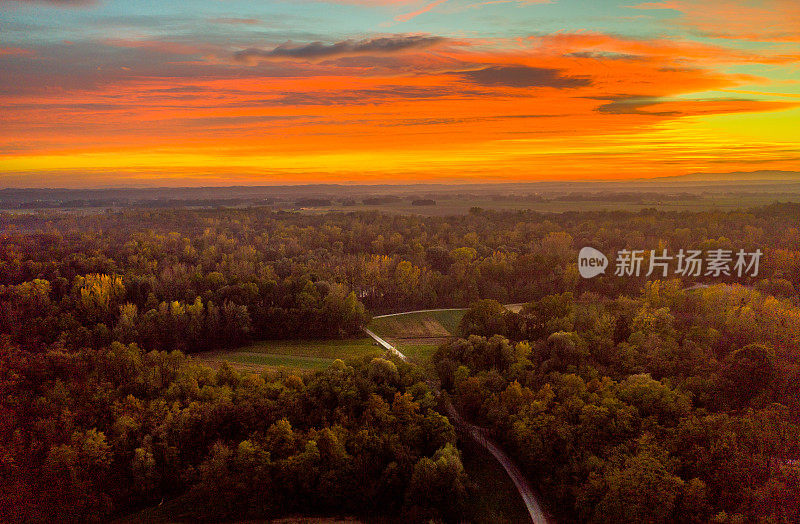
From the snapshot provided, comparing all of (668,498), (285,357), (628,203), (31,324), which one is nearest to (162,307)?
(31,324)

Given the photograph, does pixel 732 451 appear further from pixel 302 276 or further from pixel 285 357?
pixel 302 276

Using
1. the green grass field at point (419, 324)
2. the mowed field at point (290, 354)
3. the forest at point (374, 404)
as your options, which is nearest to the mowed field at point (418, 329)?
the green grass field at point (419, 324)

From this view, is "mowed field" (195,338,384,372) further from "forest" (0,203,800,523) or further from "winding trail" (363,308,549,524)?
"winding trail" (363,308,549,524)

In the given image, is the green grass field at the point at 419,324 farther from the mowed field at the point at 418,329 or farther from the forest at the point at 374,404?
the forest at the point at 374,404

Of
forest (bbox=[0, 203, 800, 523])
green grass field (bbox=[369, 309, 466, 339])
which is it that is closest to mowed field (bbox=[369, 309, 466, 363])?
green grass field (bbox=[369, 309, 466, 339])

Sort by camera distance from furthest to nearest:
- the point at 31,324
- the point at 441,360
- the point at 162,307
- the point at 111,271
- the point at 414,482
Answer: the point at 111,271 → the point at 162,307 → the point at 31,324 → the point at 441,360 → the point at 414,482
